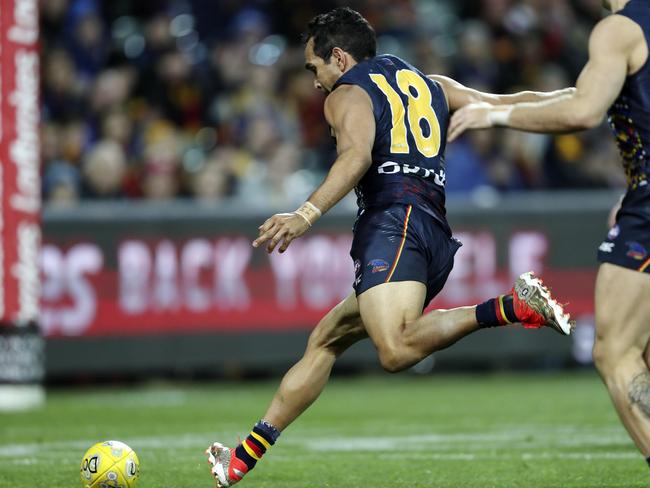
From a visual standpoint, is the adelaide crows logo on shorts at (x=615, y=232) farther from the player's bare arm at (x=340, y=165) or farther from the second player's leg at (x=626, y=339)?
the player's bare arm at (x=340, y=165)

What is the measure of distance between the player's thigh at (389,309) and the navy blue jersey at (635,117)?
124cm

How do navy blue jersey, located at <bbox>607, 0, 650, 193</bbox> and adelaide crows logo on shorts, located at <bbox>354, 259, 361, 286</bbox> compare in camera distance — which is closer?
navy blue jersey, located at <bbox>607, 0, 650, 193</bbox>

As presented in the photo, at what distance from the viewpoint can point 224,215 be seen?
14.0 m

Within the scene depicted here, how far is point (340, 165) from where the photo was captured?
6.42 m

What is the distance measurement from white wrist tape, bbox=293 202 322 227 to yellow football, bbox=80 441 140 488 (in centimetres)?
153

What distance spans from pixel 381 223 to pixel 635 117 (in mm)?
1475

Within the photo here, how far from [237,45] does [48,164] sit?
3008mm

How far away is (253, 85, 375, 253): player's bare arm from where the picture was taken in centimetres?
623

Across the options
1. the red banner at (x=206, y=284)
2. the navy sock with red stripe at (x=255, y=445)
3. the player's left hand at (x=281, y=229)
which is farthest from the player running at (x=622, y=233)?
the red banner at (x=206, y=284)

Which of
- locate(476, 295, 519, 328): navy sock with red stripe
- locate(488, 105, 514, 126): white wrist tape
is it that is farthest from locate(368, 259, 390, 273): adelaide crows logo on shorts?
locate(488, 105, 514, 126): white wrist tape

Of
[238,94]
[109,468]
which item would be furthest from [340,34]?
[238,94]

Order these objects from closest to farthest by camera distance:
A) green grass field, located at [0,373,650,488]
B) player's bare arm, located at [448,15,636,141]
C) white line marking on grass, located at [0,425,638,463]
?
player's bare arm, located at [448,15,636,141] → green grass field, located at [0,373,650,488] → white line marking on grass, located at [0,425,638,463]

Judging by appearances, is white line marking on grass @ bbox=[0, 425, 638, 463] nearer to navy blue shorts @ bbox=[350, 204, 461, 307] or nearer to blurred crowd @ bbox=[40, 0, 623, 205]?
navy blue shorts @ bbox=[350, 204, 461, 307]

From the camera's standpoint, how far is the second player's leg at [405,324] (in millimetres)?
6461
